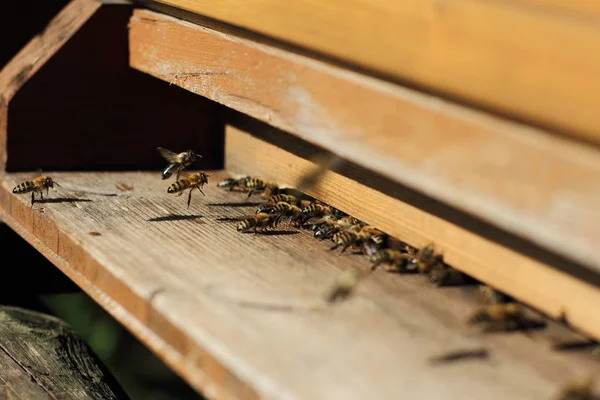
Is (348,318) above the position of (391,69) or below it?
below

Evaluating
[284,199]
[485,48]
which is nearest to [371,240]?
[284,199]

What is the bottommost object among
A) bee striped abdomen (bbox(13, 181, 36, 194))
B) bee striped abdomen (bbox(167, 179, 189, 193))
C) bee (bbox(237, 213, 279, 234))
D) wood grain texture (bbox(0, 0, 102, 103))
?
bee striped abdomen (bbox(13, 181, 36, 194))

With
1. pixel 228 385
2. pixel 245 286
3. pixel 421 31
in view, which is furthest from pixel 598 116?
pixel 245 286

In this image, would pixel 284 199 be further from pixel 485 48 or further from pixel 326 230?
pixel 485 48

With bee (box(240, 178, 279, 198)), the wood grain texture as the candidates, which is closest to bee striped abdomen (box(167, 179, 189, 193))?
bee (box(240, 178, 279, 198))

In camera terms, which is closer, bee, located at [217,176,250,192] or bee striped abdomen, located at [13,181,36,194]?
bee striped abdomen, located at [13,181,36,194]

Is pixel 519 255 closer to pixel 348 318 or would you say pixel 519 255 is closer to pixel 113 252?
pixel 348 318

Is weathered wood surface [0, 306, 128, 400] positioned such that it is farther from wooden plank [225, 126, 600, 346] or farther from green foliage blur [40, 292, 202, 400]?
green foliage blur [40, 292, 202, 400]
